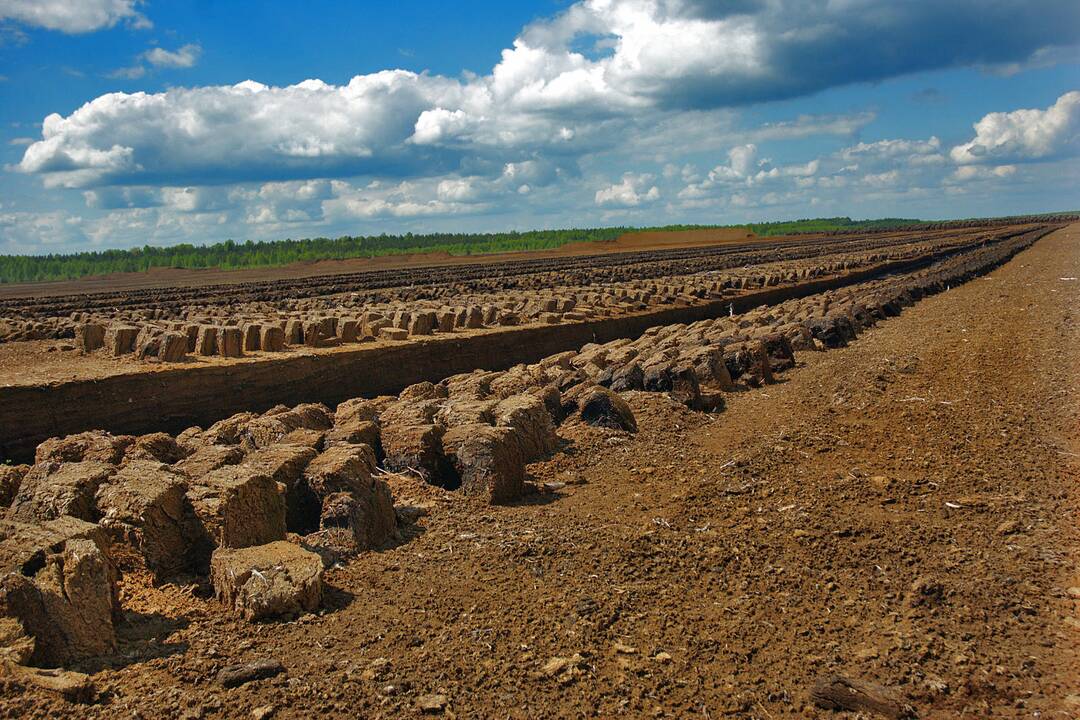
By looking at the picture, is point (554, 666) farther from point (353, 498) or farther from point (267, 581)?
point (353, 498)

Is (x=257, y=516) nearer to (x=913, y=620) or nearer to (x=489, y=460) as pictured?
(x=489, y=460)

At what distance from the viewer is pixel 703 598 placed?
5016 millimetres

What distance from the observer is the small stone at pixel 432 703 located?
3871 millimetres

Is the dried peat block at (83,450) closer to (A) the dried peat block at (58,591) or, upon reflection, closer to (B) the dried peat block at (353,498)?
(B) the dried peat block at (353,498)

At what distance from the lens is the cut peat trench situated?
1323cm

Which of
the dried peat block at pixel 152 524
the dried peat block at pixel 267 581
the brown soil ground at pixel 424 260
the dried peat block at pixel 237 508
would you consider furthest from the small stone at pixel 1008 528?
the brown soil ground at pixel 424 260

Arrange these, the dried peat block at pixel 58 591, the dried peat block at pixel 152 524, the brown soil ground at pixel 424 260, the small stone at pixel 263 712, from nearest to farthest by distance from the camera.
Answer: the small stone at pixel 263 712, the dried peat block at pixel 58 591, the dried peat block at pixel 152 524, the brown soil ground at pixel 424 260

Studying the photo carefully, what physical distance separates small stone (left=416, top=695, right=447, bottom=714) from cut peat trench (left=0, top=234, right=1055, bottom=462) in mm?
11497

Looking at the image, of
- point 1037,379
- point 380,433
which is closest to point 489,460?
point 380,433

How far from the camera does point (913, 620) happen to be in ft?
15.3

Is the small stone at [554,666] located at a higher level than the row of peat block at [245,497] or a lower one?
lower

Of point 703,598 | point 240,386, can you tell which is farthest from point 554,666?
point 240,386

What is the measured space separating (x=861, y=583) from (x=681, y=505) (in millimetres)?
1799

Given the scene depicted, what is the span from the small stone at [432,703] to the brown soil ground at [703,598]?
0.15 feet
